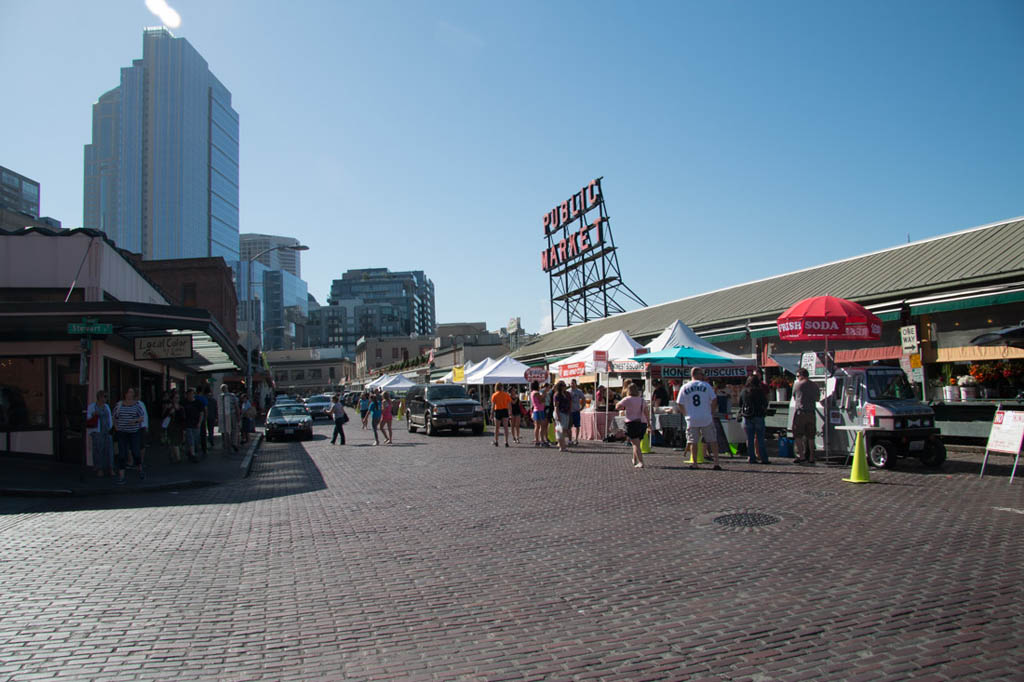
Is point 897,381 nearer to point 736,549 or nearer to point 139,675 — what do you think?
point 736,549

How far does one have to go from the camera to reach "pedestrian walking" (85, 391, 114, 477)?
13914mm

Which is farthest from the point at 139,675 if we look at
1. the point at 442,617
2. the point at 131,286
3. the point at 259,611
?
the point at 131,286

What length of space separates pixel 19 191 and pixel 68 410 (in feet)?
285

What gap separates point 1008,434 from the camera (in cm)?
1091

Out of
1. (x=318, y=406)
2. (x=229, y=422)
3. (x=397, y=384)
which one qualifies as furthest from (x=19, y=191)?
(x=229, y=422)

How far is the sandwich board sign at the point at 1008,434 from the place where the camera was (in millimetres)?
10664

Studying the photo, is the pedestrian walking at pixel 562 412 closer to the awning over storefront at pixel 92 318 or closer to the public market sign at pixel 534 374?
the awning over storefront at pixel 92 318

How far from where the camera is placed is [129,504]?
445 inches

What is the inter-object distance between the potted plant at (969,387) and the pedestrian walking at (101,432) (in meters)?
17.3

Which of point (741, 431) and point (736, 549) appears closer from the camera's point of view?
point (736, 549)

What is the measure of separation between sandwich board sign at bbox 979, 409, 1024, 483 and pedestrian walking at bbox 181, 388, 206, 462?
16693mm

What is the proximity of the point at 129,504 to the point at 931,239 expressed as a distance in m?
21.3

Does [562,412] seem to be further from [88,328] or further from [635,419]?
[88,328]

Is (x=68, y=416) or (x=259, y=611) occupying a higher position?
(x=68, y=416)
